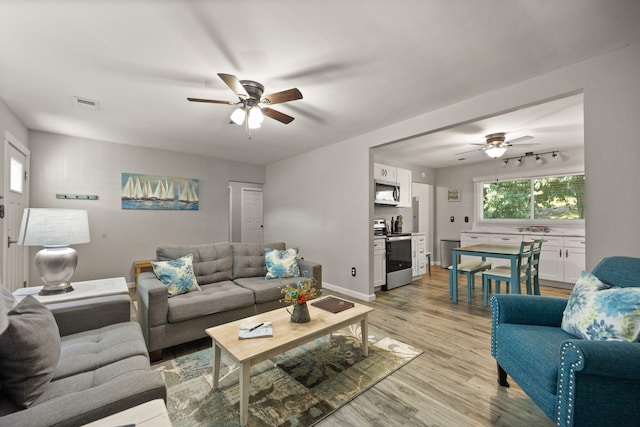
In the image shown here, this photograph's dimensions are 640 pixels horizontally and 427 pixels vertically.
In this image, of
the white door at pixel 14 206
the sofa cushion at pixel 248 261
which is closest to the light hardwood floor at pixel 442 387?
the sofa cushion at pixel 248 261

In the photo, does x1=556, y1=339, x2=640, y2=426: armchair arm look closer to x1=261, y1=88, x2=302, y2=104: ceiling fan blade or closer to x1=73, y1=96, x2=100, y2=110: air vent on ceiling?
x1=261, y1=88, x2=302, y2=104: ceiling fan blade

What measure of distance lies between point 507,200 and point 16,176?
27.3ft

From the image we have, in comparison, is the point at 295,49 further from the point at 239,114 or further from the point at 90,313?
the point at 90,313

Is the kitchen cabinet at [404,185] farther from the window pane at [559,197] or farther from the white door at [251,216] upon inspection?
the white door at [251,216]

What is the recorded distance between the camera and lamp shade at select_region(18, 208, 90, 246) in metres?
2.05

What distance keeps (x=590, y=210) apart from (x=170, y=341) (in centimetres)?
371

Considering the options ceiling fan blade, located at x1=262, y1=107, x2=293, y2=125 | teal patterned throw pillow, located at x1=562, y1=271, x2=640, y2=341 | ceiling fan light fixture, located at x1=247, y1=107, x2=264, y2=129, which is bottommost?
teal patterned throw pillow, located at x1=562, y1=271, x2=640, y2=341

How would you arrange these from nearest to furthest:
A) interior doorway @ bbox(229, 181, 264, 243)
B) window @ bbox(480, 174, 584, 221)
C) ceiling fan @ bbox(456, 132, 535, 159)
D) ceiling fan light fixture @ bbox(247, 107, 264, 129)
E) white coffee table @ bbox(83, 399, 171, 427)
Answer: white coffee table @ bbox(83, 399, 171, 427) < ceiling fan light fixture @ bbox(247, 107, 264, 129) < ceiling fan @ bbox(456, 132, 535, 159) < window @ bbox(480, 174, 584, 221) < interior doorway @ bbox(229, 181, 264, 243)

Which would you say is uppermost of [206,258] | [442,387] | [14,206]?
[14,206]

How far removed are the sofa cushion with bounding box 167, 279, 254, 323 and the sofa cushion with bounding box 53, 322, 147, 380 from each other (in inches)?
18.0

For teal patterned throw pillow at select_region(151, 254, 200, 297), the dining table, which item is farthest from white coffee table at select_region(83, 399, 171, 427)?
the dining table

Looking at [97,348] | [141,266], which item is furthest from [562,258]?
[141,266]

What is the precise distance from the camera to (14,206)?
321cm

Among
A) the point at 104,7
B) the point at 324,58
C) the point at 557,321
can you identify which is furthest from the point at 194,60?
the point at 557,321
